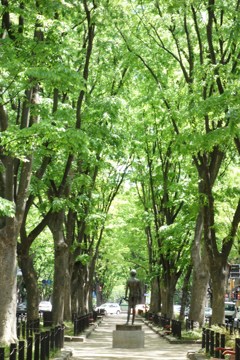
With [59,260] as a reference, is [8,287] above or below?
below

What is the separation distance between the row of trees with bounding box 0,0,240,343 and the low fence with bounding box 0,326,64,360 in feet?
4.72

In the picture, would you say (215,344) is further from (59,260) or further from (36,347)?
(59,260)

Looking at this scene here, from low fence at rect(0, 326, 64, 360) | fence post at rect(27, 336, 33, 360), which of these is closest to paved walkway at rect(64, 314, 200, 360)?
low fence at rect(0, 326, 64, 360)

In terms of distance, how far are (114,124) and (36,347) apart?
1453 centimetres

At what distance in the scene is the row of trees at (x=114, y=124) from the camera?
15711mm

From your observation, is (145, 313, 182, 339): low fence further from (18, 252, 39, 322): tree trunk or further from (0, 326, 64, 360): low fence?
(0, 326, 64, 360): low fence

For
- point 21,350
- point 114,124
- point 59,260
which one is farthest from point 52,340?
point 114,124

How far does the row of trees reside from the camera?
15.7 metres

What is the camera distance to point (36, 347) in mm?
12391

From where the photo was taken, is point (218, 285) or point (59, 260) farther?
point (59, 260)

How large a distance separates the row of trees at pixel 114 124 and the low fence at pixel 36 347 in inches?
56.7

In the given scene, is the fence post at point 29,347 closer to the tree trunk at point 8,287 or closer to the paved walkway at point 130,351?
the tree trunk at point 8,287

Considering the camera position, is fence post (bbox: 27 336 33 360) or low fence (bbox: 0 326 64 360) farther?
fence post (bbox: 27 336 33 360)

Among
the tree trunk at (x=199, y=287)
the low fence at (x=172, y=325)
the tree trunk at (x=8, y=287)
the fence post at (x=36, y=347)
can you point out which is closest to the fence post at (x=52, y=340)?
the tree trunk at (x=8, y=287)
